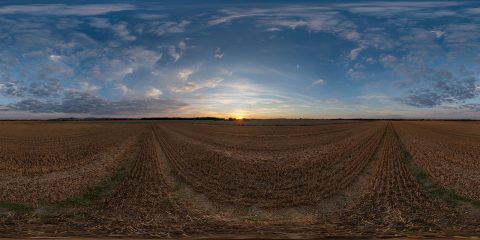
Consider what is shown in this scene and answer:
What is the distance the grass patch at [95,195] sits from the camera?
1309cm

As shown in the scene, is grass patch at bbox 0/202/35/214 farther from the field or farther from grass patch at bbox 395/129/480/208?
grass patch at bbox 395/129/480/208

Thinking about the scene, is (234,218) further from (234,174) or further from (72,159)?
(72,159)

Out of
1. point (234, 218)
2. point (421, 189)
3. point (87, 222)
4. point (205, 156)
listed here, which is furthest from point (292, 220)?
point (205, 156)

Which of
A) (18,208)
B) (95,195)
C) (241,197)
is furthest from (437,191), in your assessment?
(18,208)

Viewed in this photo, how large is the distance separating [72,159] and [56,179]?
8125 millimetres

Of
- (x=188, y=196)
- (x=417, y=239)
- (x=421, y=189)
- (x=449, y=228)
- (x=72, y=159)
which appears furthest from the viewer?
(x=72, y=159)

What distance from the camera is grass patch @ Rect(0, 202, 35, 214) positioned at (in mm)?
12086

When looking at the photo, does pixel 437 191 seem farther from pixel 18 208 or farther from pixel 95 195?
pixel 18 208

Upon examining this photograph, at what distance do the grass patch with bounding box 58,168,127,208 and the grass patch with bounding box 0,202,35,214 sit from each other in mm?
976

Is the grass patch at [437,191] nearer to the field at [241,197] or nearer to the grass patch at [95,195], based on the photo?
the field at [241,197]

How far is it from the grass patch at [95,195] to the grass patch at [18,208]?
976mm

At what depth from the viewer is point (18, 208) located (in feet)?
41.0

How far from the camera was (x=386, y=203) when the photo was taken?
1295 centimetres

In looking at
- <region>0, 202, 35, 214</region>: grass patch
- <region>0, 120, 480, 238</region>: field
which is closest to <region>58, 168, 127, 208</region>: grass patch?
<region>0, 120, 480, 238</region>: field
